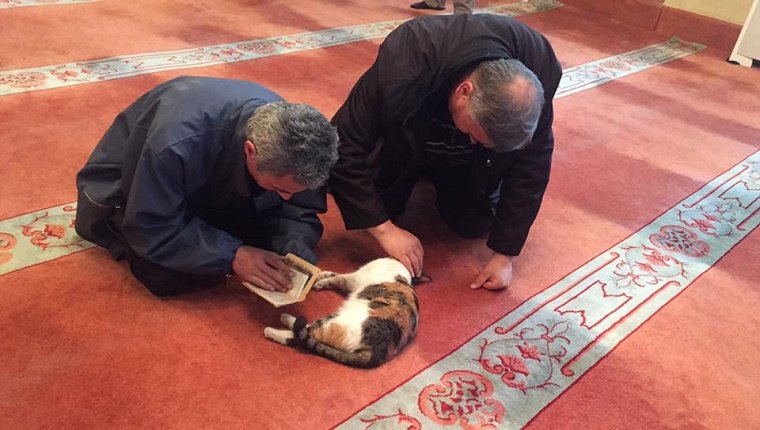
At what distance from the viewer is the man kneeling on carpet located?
154 cm

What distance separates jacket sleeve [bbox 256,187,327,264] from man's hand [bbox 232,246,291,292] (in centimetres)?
19

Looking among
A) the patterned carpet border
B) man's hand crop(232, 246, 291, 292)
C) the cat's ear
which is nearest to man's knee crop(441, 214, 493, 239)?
the cat's ear

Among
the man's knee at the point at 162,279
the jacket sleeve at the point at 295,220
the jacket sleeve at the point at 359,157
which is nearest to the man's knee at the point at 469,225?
the jacket sleeve at the point at 359,157

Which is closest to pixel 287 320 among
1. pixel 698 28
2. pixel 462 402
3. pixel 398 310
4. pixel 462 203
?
pixel 398 310

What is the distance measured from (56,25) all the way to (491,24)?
289cm

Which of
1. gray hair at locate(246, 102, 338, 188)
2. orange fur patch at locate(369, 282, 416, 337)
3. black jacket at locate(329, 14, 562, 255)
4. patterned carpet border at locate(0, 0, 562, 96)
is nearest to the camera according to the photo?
gray hair at locate(246, 102, 338, 188)

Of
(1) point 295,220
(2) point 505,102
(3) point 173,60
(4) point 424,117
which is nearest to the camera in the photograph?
(2) point 505,102

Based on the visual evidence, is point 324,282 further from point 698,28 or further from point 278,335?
point 698,28

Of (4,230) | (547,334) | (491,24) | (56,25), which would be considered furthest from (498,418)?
(56,25)

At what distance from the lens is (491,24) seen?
1.88m

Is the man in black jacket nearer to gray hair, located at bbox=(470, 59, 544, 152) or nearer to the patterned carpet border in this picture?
gray hair, located at bbox=(470, 59, 544, 152)

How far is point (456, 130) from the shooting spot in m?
2.08

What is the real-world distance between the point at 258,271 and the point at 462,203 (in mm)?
875

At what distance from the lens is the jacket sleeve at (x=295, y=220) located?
1998 mm
